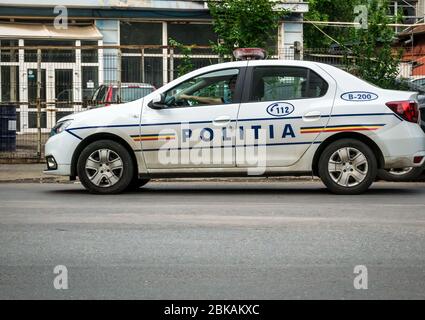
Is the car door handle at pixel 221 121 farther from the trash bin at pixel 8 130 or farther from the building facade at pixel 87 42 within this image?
the trash bin at pixel 8 130

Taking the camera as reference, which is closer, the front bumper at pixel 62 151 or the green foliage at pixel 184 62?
the front bumper at pixel 62 151

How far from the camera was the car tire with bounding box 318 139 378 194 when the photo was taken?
1098 cm

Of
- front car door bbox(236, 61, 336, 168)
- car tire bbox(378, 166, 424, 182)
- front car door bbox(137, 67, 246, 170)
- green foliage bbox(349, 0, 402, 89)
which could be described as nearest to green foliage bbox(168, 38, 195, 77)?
green foliage bbox(349, 0, 402, 89)

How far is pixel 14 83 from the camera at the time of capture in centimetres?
1805

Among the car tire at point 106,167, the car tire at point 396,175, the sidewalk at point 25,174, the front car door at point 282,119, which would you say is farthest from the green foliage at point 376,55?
the car tire at point 106,167

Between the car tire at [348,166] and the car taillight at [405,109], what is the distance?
591 mm

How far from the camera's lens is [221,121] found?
11.1 meters

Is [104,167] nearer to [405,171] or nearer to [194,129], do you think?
[194,129]

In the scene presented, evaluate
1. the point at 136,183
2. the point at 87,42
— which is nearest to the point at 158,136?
the point at 136,183

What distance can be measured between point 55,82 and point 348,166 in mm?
8528

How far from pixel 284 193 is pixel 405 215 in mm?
2616

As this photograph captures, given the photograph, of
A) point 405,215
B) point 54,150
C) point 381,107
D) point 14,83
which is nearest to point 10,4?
point 14,83

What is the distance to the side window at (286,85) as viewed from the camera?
1120cm

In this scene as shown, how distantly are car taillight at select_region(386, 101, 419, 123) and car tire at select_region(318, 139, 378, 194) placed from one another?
0.59 metres
